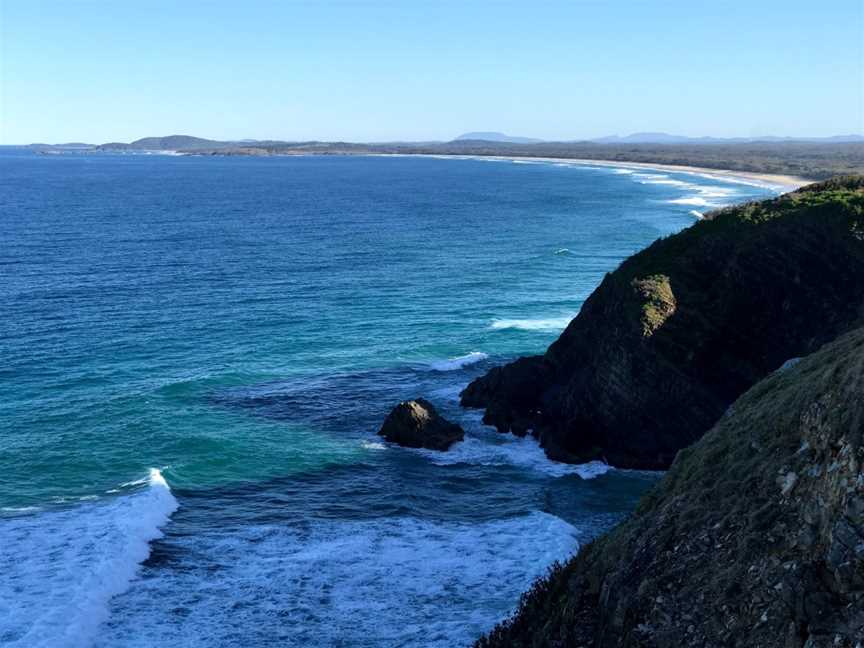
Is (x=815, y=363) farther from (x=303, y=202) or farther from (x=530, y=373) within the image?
(x=303, y=202)

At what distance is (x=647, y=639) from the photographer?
16.4 meters

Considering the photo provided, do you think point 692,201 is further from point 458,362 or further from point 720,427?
point 720,427

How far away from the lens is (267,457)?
38812 mm

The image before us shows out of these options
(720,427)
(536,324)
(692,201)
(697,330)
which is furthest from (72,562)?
(692,201)

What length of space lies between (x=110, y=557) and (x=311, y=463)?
11.2m

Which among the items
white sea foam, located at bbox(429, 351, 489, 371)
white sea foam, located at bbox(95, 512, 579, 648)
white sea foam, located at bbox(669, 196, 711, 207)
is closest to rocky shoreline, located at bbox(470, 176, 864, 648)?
white sea foam, located at bbox(95, 512, 579, 648)

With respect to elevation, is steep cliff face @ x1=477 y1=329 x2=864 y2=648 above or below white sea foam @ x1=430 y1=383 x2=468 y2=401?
above

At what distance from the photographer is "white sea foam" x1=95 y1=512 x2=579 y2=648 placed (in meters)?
24.7

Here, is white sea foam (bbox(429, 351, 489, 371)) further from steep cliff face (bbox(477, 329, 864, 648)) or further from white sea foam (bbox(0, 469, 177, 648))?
steep cliff face (bbox(477, 329, 864, 648))

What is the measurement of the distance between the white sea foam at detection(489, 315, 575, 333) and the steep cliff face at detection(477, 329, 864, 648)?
38.4 metres

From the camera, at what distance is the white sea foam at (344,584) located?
24.7 metres

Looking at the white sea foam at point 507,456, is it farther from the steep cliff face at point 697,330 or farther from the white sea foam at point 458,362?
the white sea foam at point 458,362

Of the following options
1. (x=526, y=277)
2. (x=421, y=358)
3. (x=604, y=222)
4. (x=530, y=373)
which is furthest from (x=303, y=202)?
(x=530, y=373)

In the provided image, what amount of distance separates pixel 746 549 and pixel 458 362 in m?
37.2
